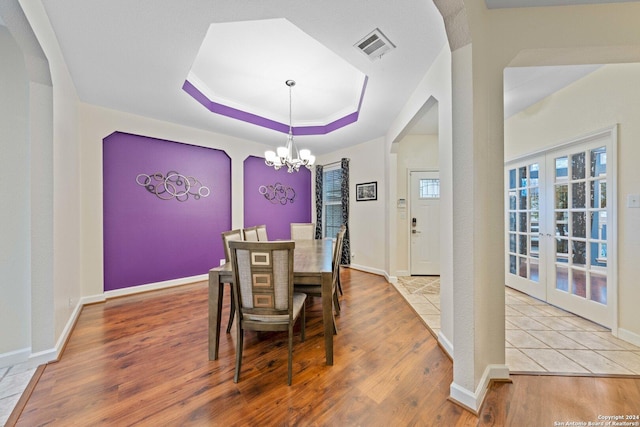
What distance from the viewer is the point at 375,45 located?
6.57 feet

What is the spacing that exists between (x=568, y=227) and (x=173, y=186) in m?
5.39

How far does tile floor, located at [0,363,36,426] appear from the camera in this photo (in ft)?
4.59

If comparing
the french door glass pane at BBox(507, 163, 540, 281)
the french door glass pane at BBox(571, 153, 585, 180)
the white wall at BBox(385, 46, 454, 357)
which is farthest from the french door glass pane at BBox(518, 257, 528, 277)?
the white wall at BBox(385, 46, 454, 357)

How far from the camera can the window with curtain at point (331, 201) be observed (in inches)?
210

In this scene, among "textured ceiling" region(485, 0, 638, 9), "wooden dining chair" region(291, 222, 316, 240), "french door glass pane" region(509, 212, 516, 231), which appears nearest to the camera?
"textured ceiling" region(485, 0, 638, 9)

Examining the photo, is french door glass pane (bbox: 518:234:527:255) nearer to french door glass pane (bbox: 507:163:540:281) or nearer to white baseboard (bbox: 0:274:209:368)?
french door glass pane (bbox: 507:163:540:281)

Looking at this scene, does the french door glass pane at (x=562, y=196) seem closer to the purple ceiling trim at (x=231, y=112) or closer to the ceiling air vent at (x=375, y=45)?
the ceiling air vent at (x=375, y=45)

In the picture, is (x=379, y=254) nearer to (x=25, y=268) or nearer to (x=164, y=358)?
(x=164, y=358)

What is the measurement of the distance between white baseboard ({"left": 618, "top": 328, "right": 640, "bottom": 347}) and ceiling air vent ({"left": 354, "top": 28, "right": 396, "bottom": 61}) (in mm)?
3284

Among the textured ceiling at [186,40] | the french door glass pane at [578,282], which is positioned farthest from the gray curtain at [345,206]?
the french door glass pane at [578,282]

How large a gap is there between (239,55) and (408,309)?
3426 millimetres

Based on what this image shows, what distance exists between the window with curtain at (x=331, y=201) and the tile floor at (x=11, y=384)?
4509 millimetres

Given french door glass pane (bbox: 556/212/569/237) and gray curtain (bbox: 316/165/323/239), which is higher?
gray curtain (bbox: 316/165/323/239)

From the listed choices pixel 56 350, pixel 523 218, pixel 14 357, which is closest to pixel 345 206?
pixel 523 218
